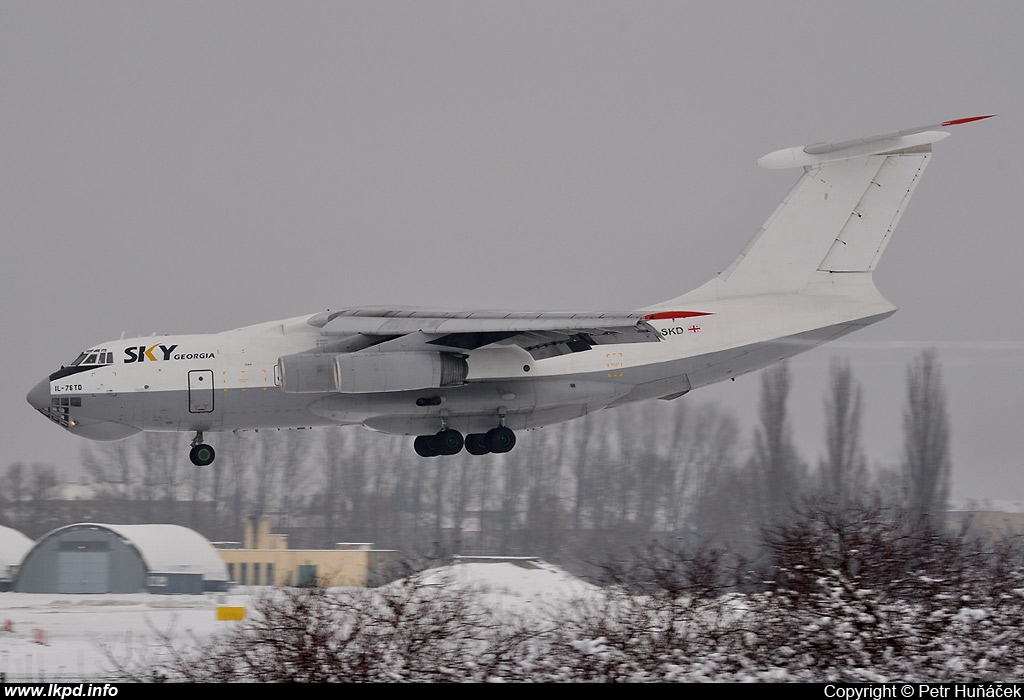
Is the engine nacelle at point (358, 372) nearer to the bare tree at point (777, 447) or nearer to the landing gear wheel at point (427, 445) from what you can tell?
the landing gear wheel at point (427, 445)

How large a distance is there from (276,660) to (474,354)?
626 centimetres

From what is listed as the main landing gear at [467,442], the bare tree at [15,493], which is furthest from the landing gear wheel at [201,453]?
the bare tree at [15,493]

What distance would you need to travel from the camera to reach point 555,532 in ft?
105

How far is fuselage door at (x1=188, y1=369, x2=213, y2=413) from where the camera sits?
18188mm

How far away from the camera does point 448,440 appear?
19.4 meters

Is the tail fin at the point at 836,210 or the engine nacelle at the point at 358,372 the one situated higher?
the tail fin at the point at 836,210

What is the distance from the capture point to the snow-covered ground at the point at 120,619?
52.7 feet

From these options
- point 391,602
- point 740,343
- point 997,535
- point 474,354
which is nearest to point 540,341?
point 474,354

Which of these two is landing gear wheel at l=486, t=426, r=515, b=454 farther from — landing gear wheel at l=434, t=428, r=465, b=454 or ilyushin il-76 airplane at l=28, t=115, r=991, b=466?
landing gear wheel at l=434, t=428, r=465, b=454

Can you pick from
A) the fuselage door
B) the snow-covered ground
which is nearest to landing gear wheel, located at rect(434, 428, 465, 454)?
the snow-covered ground

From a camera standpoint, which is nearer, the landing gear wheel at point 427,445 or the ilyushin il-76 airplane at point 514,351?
the ilyushin il-76 airplane at point 514,351

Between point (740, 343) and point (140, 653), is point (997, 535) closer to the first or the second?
point (740, 343)

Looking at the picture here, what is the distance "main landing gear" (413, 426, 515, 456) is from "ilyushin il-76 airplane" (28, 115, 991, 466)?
2 cm

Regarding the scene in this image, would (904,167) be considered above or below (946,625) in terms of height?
above
